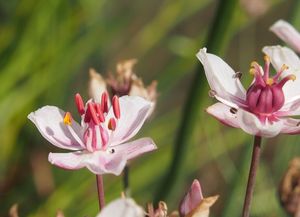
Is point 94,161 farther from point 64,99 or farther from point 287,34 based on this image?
point 64,99

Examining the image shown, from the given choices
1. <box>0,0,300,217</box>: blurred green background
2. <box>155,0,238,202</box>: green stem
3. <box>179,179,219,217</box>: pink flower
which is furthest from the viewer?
<box>0,0,300,217</box>: blurred green background

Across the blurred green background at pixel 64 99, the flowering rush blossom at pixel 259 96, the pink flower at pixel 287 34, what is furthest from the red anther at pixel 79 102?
the blurred green background at pixel 64 99

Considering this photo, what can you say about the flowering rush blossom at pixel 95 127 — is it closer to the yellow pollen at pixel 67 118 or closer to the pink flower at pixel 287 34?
the yellow pollen at pixel 67 118

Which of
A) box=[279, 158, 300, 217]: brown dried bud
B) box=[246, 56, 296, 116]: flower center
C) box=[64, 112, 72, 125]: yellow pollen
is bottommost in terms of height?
box=[279, 158, 300, 217]: brown dried bud

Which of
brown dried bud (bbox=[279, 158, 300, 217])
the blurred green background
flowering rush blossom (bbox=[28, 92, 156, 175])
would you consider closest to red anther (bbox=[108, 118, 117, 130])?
flowering rush blossom (bbox=[28, 92, 156, 175])

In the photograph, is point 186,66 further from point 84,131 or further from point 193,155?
point 84,131

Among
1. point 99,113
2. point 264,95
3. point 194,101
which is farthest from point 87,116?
point 194,101

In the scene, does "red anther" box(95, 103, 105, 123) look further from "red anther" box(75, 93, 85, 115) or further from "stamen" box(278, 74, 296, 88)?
"stamen" box(278, 74, 296, 88)
